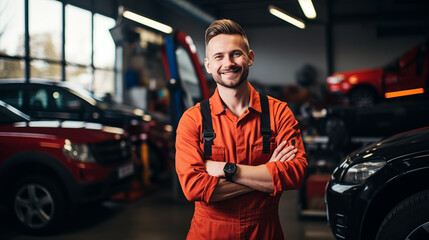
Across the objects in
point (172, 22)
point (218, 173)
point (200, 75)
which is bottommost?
point (218, 173)

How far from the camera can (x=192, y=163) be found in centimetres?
132

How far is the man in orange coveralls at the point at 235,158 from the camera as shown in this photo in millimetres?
1278

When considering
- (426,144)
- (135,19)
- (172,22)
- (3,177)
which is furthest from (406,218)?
(172,22)

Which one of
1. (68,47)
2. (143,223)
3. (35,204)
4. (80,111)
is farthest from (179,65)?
(68,47)

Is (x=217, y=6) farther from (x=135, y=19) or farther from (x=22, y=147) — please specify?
(x=22, y=147)

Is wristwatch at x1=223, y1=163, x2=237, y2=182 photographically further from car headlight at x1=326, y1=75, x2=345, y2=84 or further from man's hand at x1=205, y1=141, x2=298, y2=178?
car headlight at x1=326, y1=75, x2=345, y2=84

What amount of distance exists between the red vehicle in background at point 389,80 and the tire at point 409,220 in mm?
1872

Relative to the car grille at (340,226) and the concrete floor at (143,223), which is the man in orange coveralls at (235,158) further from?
the concrete floor at (143,223)

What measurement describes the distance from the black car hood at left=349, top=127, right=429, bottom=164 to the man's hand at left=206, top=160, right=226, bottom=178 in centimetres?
115

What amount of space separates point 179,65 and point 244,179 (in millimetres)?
3111

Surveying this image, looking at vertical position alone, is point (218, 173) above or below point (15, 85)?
below

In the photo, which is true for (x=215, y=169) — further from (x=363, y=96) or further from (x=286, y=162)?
(x=363, y=96)

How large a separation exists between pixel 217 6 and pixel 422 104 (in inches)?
433

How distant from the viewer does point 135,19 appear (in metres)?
4.61
